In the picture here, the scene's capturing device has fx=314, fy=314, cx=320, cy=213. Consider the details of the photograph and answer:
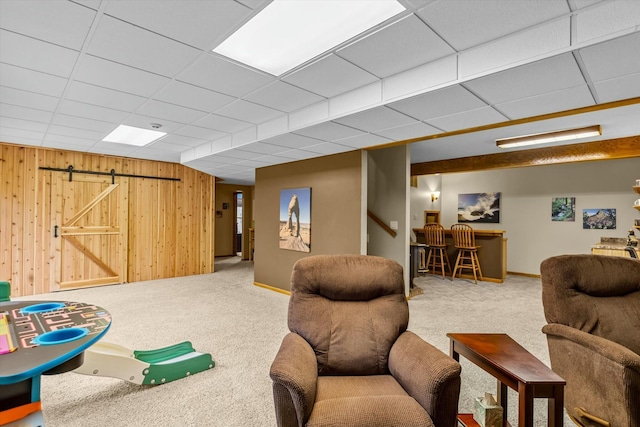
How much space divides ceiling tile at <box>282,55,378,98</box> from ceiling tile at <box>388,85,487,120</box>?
375 millimetres

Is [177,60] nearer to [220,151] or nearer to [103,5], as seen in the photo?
[103,5]

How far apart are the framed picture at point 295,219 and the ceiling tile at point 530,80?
312 centimetres

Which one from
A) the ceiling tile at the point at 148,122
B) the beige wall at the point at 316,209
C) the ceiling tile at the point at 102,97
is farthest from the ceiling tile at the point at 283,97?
the beige wall at the point at 316,209

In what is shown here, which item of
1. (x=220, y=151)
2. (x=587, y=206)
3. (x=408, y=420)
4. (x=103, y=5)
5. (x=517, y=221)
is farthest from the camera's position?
(x=517, y=221)

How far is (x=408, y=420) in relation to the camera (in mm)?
1291

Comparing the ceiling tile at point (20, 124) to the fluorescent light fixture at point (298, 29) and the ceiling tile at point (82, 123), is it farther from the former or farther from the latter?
the fluorescent light fixture at point (298, 29)

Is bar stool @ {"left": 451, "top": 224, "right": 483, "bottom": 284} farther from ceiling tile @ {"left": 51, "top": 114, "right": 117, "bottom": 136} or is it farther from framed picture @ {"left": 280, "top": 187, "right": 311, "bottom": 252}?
ceiling tile @ {"left": 51, "top": 114, "right": 117, "bottom": 136}

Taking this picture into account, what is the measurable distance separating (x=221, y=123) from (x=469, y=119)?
2.87 meters

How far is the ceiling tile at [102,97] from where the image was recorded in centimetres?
285

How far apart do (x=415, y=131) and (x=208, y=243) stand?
5.40m

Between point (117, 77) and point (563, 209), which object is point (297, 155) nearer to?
point (117, 77)

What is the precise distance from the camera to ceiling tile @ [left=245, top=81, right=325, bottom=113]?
2.86 metres

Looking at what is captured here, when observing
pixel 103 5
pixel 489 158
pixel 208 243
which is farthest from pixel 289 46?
pixel 208 243

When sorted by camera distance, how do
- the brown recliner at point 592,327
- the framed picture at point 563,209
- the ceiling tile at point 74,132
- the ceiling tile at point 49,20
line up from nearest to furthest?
the brown recliner at point 592,327
the ceiling tile at point 49,20
the ceiling tile at point 74,132
the framed picture at point 563,209
